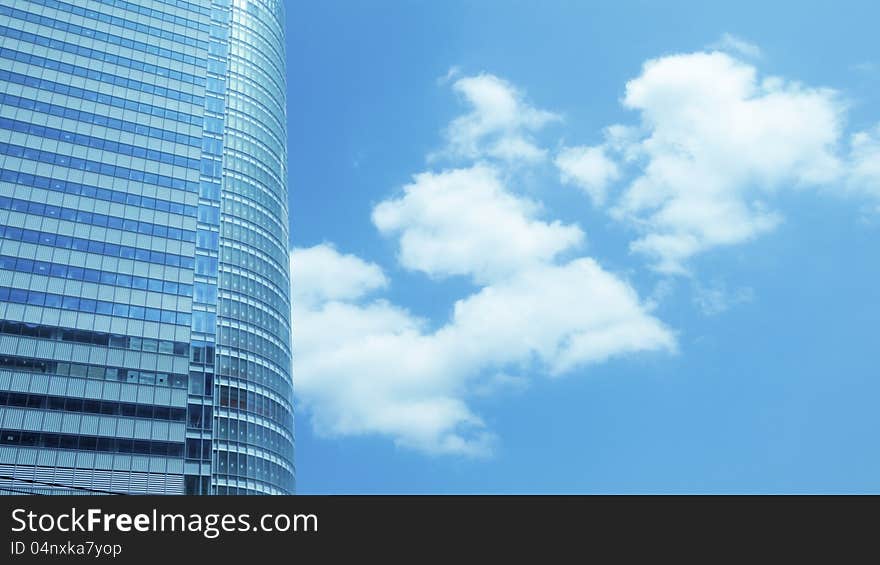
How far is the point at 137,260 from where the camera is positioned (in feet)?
287

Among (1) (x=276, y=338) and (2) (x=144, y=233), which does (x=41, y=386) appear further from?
(1) (x=276, y=338)

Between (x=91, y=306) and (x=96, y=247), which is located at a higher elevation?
(x=96, y=247)

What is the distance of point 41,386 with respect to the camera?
3044 inches

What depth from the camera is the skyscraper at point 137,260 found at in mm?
78312

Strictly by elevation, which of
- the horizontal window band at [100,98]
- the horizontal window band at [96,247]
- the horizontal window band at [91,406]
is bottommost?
the horizontal window band at [91,406]

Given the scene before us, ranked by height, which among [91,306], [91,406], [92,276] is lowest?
[91,406]

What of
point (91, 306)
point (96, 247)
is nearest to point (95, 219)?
point (96, 247)

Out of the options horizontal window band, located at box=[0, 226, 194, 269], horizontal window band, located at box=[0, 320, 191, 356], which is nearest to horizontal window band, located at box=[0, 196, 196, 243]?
horizontal window band, located at box=[0, 226, 194, 269]
